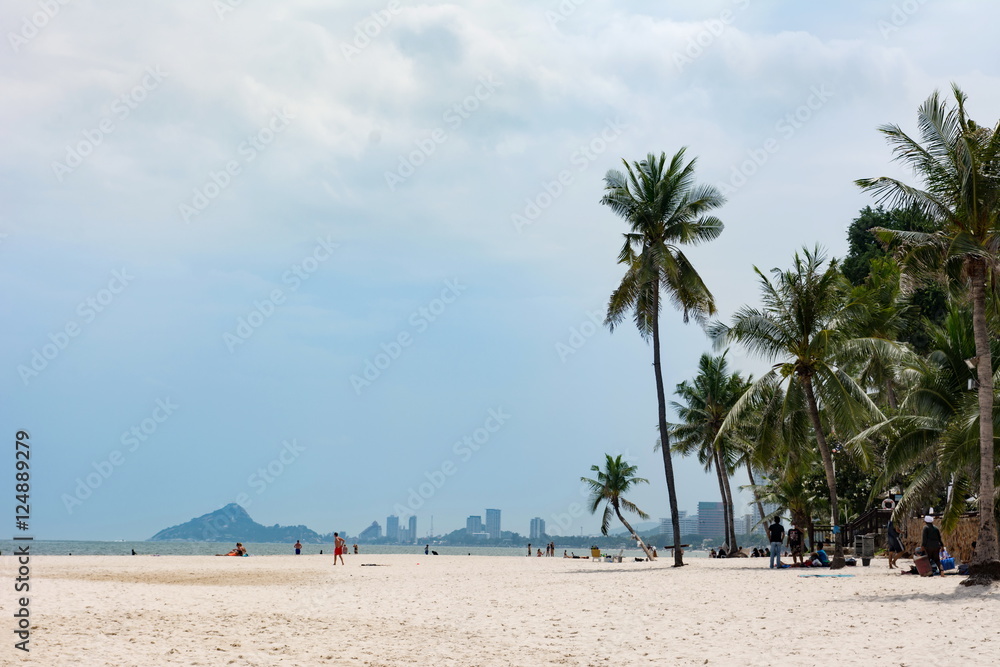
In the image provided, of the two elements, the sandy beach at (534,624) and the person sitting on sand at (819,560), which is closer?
the sandy beach at (534,624)

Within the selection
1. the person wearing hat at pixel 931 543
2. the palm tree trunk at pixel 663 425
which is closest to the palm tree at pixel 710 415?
the palm tree trunk at pixel 663 425

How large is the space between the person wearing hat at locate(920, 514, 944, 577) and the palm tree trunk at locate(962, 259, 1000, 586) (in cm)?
223

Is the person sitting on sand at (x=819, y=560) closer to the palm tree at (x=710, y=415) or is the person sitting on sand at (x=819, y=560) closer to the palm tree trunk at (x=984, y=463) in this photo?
the palm tree trunk at (x=984, y=463)

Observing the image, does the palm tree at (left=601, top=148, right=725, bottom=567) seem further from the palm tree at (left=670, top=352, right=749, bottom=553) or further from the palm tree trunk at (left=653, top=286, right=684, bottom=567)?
the palm tree at (left=670, top=352, right=749, bottom=553)

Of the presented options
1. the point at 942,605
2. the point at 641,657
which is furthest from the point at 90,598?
the point at 942,605

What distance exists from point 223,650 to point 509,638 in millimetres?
3639

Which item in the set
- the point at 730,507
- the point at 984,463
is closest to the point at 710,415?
the point at 730,507

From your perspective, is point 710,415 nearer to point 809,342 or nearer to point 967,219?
point 809,342

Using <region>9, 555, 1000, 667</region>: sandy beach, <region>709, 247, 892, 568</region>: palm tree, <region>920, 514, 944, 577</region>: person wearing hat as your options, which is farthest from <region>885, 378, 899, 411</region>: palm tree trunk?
<region>9, 555, 1000, 667</region>: sandy beach

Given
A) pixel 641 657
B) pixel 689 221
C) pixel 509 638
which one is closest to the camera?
pixel 641 657

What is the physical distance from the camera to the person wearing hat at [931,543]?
1819 cm

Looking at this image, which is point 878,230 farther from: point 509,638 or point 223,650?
point 223,650

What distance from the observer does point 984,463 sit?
15664 mm

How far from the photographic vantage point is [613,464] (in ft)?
179
